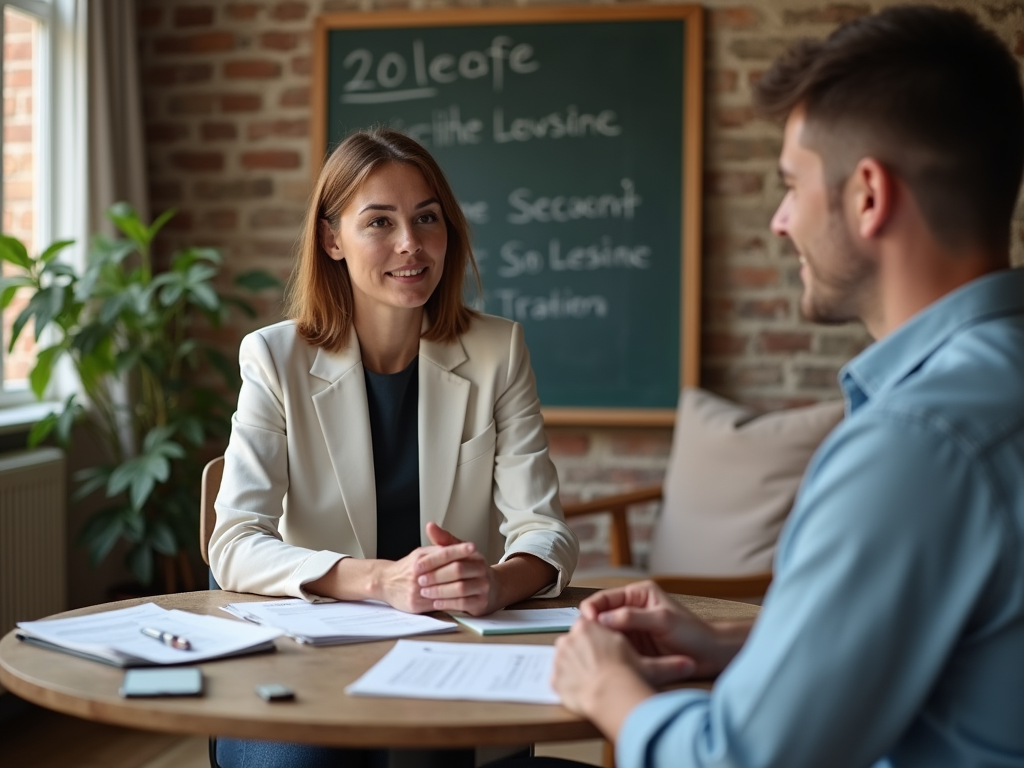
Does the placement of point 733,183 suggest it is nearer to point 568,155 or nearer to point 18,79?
point 568,155

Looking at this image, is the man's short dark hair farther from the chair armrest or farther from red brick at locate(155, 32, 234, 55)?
red brick at locate(155, 32, 234, 55)

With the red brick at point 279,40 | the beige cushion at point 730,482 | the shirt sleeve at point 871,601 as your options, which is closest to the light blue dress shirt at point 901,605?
the shirt sleeve at point 871,601

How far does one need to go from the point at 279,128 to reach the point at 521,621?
107 inches

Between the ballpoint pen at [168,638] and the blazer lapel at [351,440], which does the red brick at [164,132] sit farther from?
the ballpoint pen at [168,638]

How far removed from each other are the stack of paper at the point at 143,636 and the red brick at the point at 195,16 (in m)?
2.84

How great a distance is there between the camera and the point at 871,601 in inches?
33.9

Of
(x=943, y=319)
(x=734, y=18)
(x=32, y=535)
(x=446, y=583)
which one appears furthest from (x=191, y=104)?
(x=943, y=319)

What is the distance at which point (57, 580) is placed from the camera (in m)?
3.25

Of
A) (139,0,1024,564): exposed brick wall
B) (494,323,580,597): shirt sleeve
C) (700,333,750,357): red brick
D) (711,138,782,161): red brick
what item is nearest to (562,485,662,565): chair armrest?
(139,0,1024,564): exposed brick wall

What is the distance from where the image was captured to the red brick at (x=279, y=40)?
3.77 metres

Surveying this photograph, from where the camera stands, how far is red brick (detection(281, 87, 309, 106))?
378 cm

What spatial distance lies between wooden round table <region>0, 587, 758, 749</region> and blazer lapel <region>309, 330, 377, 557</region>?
63cm

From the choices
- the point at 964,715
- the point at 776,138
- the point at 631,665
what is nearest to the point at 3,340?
the point at 776,138

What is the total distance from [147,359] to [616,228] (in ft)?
5.05
